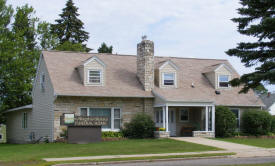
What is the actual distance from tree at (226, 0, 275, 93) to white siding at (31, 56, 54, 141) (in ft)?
44.2

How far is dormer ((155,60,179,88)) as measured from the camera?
31797 mm

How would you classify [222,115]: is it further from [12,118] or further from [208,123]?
[12,118]

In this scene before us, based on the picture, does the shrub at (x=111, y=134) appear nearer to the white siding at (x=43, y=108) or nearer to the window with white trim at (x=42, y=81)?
the white siding at (x=43, y=108)

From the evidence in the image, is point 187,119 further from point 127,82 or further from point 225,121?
point 127,82

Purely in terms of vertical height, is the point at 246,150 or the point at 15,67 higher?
the point at 15,67

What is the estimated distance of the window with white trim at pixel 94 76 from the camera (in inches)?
1178

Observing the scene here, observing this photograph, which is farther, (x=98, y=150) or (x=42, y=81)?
(x=42, y=81)

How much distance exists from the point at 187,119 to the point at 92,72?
7977 mm

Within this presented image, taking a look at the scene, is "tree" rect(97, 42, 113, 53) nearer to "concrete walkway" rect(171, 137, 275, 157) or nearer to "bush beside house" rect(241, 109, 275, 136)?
"bush beside house" rect(241, 109, 275, 136)

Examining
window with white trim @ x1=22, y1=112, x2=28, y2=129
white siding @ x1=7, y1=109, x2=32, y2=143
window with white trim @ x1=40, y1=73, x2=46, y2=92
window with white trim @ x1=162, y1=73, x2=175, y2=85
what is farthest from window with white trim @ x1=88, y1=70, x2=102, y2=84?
window with white trim @ x1=22, y1=112, x2=28, y2=129

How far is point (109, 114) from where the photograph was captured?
29562mm

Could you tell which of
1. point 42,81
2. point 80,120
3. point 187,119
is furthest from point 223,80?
point 42,81

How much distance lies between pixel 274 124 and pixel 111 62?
13.3m

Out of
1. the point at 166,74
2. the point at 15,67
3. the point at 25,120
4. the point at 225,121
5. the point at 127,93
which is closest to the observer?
the point at 127,93
